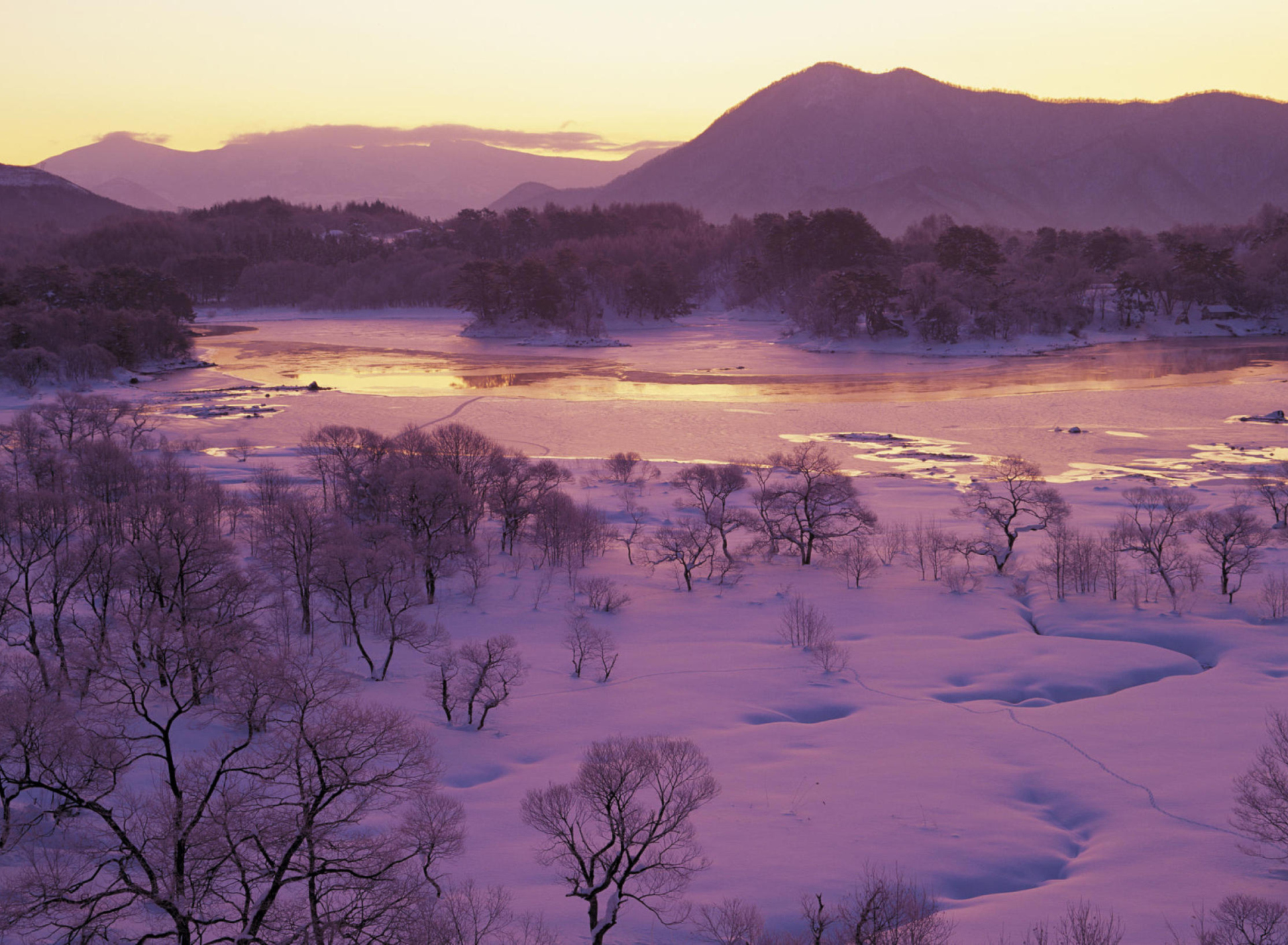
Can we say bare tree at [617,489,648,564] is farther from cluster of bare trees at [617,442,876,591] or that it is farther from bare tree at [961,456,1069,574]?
bare tree at [961,456,1069,574]

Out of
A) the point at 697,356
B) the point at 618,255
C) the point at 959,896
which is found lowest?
the point at 959,896

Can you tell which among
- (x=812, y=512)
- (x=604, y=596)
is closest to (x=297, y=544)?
(x=604, y=596)

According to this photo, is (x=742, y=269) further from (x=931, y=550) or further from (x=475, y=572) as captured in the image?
(x=475, y=572)

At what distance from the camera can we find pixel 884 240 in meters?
107

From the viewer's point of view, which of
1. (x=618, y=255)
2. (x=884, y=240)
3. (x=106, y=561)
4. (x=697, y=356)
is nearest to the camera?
(x=106, y=561)

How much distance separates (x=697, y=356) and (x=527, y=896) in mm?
67072

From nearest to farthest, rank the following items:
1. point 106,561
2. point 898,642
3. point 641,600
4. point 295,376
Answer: point 106,561, point 898,642, point 641,600, point 295,376

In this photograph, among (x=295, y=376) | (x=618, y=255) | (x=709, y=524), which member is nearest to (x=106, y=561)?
(x=709, y=524)

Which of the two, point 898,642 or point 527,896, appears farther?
point 898,642

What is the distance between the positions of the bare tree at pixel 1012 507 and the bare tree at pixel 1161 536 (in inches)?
79.6

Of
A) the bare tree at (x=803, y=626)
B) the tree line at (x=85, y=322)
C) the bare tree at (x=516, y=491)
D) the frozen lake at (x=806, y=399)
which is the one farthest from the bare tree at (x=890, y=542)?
the tree line at (x=85, y=322)

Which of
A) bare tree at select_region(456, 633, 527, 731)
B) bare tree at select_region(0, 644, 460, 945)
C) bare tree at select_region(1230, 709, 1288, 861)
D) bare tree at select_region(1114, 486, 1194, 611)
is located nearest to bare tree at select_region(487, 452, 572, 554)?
bare tree at select_region(456, 633, 527, 731)

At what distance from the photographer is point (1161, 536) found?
25.1 metres

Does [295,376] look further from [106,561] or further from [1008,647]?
[1008,647]
